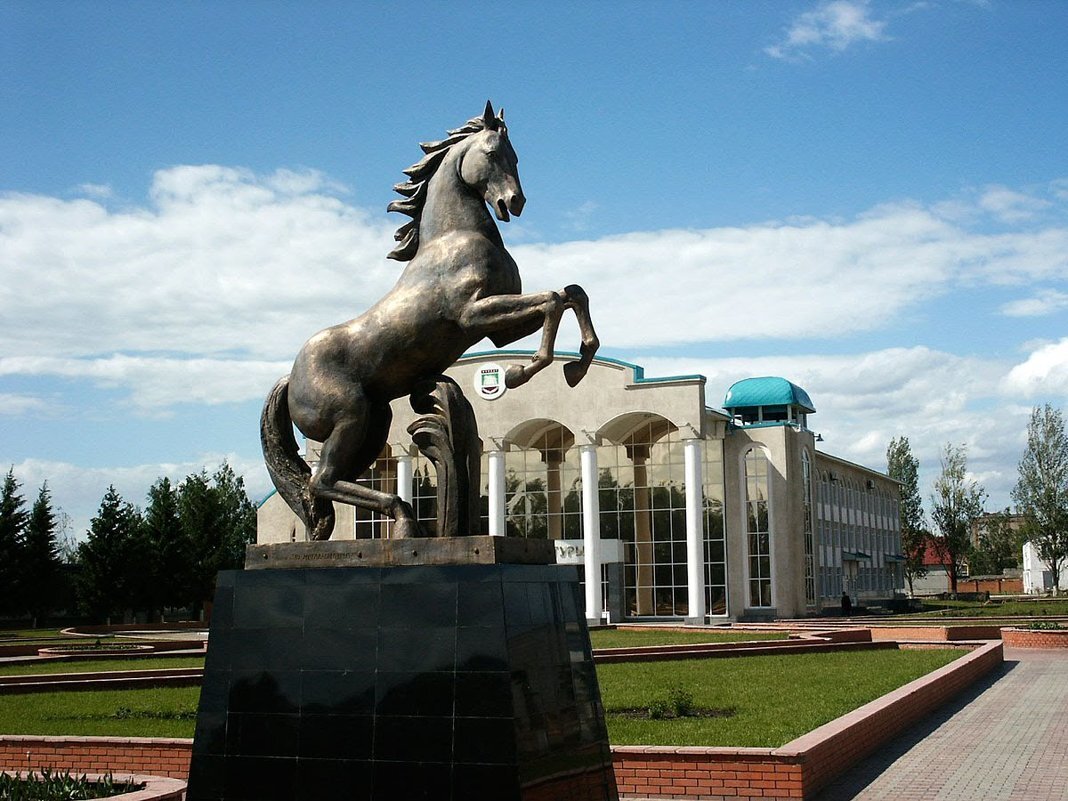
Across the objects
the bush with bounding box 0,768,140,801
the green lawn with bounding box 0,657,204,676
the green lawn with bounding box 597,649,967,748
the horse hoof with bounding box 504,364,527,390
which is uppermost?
the horse hoof with bounding box 504,364,527,390

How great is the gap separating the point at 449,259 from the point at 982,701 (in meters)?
13.8

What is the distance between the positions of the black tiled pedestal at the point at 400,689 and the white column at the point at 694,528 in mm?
34451

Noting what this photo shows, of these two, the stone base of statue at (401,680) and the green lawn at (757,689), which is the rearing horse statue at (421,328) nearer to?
the stone base of statue at (401,680)

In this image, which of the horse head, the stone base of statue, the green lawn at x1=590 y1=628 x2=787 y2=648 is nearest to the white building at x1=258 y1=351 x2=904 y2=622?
the green lawn at x1=590 y1=628 x2=787 y2=648

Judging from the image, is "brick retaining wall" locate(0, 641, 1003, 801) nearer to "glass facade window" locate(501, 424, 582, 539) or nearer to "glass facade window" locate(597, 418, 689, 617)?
"glass facade window" locate(597, 418, 689, 617)

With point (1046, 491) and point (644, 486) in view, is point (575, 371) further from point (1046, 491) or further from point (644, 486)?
point (1046, 491)

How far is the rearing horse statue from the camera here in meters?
7.15

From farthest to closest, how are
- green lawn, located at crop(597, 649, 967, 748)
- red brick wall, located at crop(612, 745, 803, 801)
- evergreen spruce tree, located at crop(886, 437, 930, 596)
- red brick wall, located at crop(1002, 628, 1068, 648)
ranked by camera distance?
evergreen spruce tree, located at crop(886, 437, 930, 596)
red brick wall, located at crop(1002, 628, 1068, 648)
green lawn, located at crop(597, 649, 967, 748)
red brick wall, located at crop(612, 745, 803, 801)

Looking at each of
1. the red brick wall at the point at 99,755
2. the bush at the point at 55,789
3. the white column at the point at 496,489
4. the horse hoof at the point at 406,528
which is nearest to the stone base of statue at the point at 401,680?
the horse hoof at the point at 406,528

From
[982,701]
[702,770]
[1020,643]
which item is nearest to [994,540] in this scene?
[1020,643]

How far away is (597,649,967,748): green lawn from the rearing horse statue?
4890 millimetres

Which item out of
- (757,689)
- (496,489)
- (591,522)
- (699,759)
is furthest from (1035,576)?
(699,759)

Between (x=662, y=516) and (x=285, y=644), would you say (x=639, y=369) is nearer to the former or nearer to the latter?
(x=662, y=516)

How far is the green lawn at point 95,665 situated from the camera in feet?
77.8
